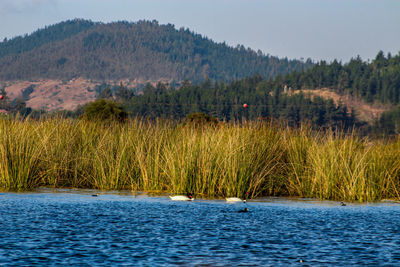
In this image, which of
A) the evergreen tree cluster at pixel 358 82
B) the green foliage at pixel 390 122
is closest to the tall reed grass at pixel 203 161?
the green foliage at pixel 390 122

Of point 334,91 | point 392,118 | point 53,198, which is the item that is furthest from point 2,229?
point 334,91

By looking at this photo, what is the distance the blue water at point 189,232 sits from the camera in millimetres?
8172

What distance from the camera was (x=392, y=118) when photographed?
13862cm

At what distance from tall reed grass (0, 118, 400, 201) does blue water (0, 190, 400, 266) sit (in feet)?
3.49

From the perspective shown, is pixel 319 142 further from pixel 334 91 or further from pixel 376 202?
pixel 334 91

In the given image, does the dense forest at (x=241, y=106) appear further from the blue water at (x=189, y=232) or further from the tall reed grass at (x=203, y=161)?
the blue water at (x=189, y=232)

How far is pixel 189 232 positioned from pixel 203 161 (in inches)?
188

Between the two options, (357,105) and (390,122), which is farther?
(357,105)

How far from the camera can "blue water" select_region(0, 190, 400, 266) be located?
8172mm

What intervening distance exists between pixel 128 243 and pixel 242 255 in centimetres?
191

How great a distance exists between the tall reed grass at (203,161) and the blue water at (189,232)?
1.06 metres

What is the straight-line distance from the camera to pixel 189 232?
33.1 ft

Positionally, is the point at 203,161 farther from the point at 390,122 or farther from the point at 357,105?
the point at 357,105

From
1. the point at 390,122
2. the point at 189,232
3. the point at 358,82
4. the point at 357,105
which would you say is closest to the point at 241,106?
the point at 357,105
